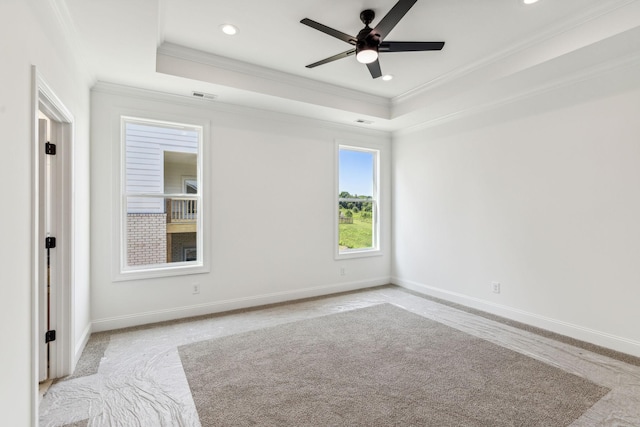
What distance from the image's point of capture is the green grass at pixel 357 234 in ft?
16.9

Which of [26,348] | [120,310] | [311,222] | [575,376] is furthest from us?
[311,222]

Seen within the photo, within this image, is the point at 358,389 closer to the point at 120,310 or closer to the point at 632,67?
the point at 120,310

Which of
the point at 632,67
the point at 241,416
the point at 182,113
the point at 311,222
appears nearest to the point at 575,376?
the point at 241,416

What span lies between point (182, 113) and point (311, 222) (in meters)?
2.25

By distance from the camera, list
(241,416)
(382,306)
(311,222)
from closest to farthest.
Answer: (241,416) < (382,306) < (311,222)

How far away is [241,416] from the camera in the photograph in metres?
2.02

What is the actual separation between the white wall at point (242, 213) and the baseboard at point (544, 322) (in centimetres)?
123

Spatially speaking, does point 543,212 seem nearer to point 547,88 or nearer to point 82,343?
point 547,88

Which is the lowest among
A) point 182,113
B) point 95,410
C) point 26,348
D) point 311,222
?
point 95,410

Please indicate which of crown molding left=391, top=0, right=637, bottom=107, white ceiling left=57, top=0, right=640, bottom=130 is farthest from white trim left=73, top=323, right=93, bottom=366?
crown molding left=391, top=0, right=637, bottom=107

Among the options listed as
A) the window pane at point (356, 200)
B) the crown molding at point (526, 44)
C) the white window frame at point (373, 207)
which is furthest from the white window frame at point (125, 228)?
the crown molding at point (526, 44)

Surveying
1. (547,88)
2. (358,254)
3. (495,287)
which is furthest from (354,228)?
(547,88)

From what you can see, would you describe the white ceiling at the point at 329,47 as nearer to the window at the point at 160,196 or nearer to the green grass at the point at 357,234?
the window at the point at 160,196

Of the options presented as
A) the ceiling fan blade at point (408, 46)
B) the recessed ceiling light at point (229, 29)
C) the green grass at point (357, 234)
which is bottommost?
the green grass at point (357, 234)
